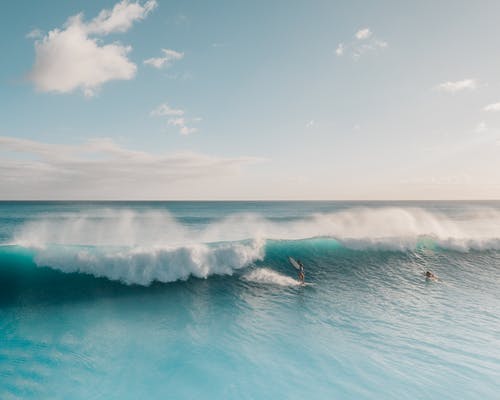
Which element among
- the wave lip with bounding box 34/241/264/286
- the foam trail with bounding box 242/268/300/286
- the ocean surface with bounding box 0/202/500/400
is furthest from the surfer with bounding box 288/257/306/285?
the wave lip with bounding box 34/241/264/286

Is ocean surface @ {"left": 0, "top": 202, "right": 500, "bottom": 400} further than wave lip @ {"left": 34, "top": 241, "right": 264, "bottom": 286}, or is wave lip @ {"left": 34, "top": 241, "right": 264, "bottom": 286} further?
wave lip @ {"left": 34, "top": 241, "right": 264, "bottom": 286}

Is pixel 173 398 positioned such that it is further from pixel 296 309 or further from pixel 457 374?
pixel 457 374

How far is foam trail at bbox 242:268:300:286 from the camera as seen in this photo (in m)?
11.8

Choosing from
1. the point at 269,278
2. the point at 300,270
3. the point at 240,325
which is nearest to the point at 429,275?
the point at 300,270

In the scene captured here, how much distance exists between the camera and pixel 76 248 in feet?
46.1

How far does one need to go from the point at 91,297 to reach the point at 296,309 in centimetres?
740

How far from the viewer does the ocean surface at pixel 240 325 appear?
5.55 m

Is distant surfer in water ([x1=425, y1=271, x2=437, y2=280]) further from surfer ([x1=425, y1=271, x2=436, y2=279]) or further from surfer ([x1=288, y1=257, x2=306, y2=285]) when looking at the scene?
surfer ([x1=288, y1=257, x2=306, y2=285])

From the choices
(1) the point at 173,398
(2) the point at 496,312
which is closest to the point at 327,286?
(2) the point at 496,312

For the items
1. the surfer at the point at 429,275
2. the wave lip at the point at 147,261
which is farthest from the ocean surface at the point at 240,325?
the surfer at the point at 429,275

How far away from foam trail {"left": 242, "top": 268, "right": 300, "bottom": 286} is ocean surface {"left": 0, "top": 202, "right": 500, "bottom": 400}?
0.30ft

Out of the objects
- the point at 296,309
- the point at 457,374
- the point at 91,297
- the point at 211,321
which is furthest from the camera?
the point at 91,297

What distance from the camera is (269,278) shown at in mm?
12219

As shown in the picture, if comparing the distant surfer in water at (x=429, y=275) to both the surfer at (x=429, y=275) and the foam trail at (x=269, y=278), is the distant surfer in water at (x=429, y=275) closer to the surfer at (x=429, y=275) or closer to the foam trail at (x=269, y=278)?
the surfer at (x=429, y=275)
